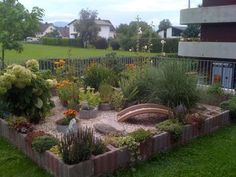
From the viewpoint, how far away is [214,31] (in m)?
19.1

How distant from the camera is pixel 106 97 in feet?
25.2

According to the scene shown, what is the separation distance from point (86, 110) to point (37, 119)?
106cm

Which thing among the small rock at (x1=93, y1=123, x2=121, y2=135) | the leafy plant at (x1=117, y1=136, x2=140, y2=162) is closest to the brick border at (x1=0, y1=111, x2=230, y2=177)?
the leafy plant at (x1=117, y1=136, x2=140, y2=162)

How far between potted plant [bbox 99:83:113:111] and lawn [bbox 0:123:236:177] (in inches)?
93.6

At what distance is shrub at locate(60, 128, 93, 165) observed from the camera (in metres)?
4.07

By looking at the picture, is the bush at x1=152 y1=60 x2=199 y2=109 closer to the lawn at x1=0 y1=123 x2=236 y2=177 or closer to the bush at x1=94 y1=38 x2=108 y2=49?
the lawn at x1=0 y1=123 x2=236 y2=177

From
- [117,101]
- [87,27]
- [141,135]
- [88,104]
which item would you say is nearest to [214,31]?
[117,101]

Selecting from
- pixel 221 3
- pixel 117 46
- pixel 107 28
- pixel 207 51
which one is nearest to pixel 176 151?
pixel 207 51

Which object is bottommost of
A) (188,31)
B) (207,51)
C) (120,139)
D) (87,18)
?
(120,139)

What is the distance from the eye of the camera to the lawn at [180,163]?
14.9ft

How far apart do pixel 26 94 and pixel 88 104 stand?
4.85ft

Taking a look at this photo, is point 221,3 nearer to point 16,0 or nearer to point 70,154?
point 16,0

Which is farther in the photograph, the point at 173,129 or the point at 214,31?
the point at 214,31

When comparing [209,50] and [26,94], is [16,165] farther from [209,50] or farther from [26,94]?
[209,50]
